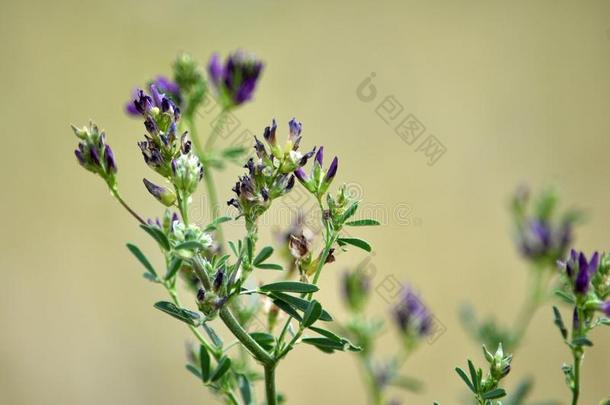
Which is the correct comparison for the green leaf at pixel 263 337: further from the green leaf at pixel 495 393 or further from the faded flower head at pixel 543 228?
the faded flower head at pixel 543 228

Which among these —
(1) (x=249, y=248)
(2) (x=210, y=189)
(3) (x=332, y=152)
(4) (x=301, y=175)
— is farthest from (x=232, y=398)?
(3) (x=332, y=152)

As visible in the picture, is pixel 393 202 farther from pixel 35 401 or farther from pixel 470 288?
pixel 35 401

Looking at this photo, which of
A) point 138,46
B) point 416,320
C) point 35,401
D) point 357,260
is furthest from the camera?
point 138,46

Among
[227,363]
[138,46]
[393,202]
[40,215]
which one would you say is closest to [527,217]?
[227,363]

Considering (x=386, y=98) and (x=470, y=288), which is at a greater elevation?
(x=386, y=98)

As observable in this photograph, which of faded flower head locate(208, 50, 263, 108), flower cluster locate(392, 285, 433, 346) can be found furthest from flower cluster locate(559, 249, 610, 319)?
faded flower head locate(208, 50, 263, 108)

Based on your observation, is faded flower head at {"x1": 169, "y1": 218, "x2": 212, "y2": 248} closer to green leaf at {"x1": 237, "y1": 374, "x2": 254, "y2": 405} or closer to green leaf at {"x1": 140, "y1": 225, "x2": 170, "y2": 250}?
green leaf at {"x1": 140, "y1": 225, "x2": 170, "y2": 250}
